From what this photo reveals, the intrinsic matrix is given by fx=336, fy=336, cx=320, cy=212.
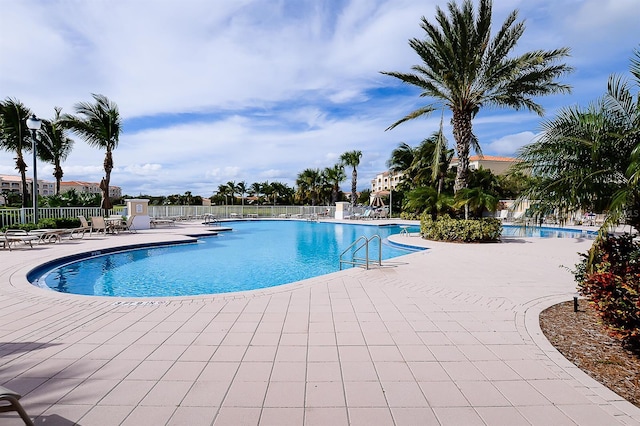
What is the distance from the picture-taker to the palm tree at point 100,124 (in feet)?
56.6

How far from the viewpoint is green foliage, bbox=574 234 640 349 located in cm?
301

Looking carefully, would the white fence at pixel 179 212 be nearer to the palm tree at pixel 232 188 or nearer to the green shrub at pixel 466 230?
the green shrub at pixel 466 230

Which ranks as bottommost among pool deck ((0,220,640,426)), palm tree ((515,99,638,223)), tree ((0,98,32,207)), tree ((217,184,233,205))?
pool deck ((0,220,640,426))

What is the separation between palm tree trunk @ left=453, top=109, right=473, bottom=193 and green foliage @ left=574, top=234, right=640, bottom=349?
30.0 feet

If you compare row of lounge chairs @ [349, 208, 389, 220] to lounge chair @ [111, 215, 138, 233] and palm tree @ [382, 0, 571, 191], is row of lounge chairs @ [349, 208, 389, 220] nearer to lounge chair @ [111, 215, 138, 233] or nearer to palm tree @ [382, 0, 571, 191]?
palm tree @ [382, 0, 571, 191]

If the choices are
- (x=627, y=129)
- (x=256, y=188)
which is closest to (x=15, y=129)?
(x=627, y=129)

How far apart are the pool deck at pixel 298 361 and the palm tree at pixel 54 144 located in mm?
19549

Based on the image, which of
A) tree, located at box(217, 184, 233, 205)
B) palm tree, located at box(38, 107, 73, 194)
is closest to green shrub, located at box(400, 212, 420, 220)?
palm tree, located at box(38, 107, 73, 194)

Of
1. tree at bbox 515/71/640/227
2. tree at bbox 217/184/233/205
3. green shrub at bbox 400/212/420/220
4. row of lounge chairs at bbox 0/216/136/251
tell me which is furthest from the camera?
tree at bbox 217/184/233/205

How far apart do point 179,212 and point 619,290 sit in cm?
2829

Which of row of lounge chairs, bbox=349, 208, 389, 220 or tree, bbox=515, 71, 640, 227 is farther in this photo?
row of lounge chairs, bbox=349, 208, 389, 220

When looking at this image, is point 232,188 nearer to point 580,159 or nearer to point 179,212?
point 179,212

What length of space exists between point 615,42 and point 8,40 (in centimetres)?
1185

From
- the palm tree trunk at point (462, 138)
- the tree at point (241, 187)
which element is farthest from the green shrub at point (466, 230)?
the tree at point (241, 187)
